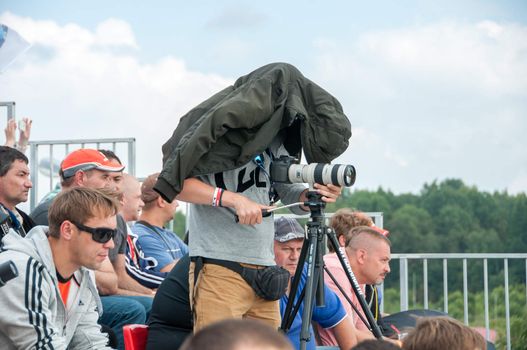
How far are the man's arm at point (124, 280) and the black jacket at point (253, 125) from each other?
171cm

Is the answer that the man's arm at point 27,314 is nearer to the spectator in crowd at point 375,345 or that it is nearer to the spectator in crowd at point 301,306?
the spectator in crowd at point 301,306

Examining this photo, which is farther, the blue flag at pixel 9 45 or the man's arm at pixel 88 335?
the blue flag at pixel 9 45

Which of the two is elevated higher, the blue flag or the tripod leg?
the blue flag

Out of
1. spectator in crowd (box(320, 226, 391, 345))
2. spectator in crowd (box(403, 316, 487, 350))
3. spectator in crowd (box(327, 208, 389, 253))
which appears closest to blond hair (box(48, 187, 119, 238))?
spectator in crowd (box(403, 316, 487, 350))

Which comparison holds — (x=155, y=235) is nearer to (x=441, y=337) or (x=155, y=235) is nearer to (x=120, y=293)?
(x=120, y=293)

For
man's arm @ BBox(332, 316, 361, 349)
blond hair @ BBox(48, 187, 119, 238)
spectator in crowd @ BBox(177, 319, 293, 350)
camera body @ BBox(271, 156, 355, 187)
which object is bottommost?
man's arm @ BBox(332, 316, 361, 349)

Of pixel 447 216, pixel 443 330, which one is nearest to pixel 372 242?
pixel 443 330

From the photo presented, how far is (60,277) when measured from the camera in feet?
12.6

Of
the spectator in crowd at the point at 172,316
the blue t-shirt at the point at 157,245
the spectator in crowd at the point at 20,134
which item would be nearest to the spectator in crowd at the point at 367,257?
the blue t-shirt at the point at 157,245

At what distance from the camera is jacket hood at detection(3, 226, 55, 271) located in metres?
3.70

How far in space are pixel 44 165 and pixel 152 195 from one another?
69.8 inches

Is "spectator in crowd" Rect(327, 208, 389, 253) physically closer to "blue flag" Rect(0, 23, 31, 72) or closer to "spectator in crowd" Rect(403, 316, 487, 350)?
"blue flag" Rect(0, 23, 31, 72)

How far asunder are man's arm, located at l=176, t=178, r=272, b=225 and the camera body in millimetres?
204

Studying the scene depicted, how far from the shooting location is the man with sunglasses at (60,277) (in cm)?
352
